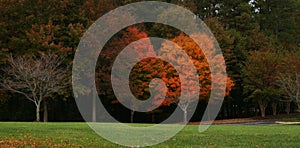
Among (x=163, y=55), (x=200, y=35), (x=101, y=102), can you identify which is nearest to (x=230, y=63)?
(x=200, y=35)

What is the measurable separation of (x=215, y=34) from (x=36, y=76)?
71.3 feet

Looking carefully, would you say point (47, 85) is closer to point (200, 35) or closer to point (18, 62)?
point (18, 62)

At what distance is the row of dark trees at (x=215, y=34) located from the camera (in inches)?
1569

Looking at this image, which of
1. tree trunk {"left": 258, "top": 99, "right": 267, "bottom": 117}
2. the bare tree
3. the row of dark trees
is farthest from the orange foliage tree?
tree trunk {"left": 258, "top": 99, "right": 267, "bottom": 117}

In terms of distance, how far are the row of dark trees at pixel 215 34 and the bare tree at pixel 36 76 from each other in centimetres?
95

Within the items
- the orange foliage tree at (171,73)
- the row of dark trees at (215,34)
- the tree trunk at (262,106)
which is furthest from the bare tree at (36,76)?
the tree trunk at (262,106)

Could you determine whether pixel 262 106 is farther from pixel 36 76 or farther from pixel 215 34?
pixel 36 76

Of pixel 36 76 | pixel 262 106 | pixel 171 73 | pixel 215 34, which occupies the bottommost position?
pixel 262 106

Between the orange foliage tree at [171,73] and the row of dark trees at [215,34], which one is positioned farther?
the orange foliage tree at [171,73]

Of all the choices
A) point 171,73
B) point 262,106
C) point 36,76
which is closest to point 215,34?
point 171,73

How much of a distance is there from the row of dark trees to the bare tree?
947mm

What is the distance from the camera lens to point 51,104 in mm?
43719

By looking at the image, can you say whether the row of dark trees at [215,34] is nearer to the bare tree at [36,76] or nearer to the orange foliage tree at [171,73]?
the bare tree at [36,76]

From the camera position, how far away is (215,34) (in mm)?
48406
